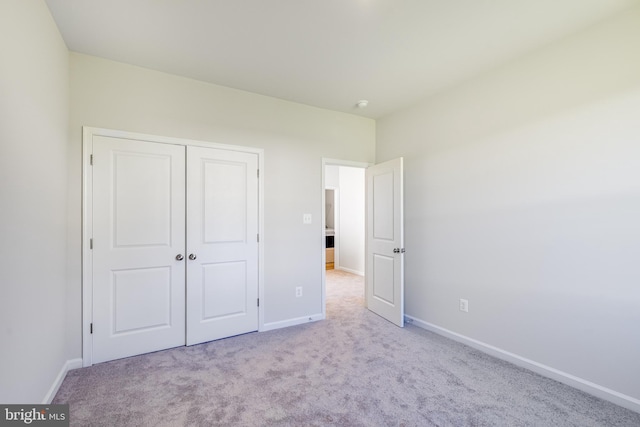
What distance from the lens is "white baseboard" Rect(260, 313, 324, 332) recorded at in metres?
3.19

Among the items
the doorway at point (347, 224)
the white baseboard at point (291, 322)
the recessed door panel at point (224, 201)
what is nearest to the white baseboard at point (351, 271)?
the doorway at point (347, 224)

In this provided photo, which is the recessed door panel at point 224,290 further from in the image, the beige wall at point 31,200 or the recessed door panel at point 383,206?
the recessed door panel at point 383,206

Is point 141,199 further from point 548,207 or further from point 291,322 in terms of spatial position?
point 548,207

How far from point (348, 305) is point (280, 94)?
300cm

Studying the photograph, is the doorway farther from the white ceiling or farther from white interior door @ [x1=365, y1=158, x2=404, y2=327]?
the white ceiling

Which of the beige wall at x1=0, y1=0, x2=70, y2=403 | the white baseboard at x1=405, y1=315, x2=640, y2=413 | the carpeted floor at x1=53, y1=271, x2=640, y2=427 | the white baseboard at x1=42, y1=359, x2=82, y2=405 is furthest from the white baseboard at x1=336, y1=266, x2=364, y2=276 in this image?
the beige wall at x1=0, y1=0, x2=70, y2=403

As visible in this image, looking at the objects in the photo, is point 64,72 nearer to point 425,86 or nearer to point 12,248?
point 12,248

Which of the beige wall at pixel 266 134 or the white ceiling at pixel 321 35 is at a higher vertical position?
the white ceiling at pixel 321 35

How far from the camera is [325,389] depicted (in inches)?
81.4

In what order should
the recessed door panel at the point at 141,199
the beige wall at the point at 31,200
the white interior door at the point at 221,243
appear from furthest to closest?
1. the white interior door at the point at 221,243
2. the recessed door panel at the point at 141,199
3. the beige wall at the point at 31,200

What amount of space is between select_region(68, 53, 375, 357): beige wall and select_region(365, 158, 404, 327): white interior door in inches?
21.4

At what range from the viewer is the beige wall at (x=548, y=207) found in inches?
74.1

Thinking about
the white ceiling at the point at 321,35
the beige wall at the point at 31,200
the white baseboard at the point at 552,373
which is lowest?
the white baseboard at the point at 552,373

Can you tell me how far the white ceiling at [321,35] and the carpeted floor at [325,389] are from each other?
106 inches
